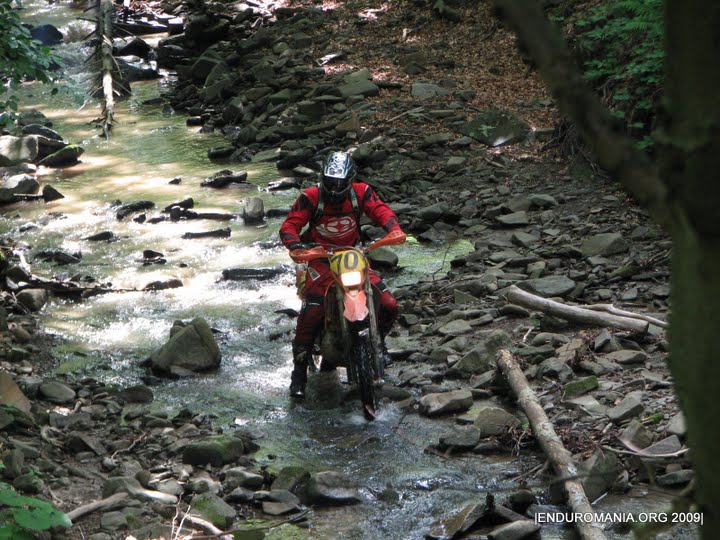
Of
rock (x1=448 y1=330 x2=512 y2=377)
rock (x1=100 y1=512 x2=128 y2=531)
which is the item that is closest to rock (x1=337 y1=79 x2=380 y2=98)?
rock (x1=448 y1=330 x2=512 y2=377)

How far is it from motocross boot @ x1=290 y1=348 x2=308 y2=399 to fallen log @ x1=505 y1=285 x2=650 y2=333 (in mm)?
2153

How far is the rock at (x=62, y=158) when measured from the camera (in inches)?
603

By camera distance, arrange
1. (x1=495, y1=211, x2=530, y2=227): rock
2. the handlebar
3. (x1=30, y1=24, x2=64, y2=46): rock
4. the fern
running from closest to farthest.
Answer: the handlebar < the fern < (x1=495, y1=211, x2=530, y2=227): rock < (x1=30, y1=24, x2=64, y2=46): rock

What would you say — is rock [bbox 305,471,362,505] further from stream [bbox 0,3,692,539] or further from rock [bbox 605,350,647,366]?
rock [bbox 605,350,647,366]

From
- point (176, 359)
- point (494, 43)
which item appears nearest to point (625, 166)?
point (176, 359)

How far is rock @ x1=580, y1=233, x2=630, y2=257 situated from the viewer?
897 cm

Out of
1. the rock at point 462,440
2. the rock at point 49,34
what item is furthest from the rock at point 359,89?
the rock at point 49,34

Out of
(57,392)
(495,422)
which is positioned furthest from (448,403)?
(57,392)

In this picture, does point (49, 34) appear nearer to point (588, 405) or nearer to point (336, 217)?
point (336, 217)

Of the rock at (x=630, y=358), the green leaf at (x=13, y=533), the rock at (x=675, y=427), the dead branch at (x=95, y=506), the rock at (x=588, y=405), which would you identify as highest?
the green leaf at (x=13, y=533)

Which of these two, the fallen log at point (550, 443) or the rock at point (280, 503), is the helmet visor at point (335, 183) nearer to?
the fallen log at point (550, 443)

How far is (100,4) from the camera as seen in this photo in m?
20.1

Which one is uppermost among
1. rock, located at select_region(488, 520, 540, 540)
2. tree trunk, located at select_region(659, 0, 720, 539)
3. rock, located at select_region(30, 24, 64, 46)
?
tree trunk, located at select_region(659, 0, 720, 539)

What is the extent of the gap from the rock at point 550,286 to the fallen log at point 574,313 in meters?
0.22
